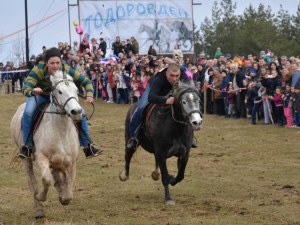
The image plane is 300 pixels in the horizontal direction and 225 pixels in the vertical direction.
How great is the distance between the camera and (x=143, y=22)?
4006cm

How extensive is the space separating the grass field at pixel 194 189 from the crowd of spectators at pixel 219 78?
1.61m

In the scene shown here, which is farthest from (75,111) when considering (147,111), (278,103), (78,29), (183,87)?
(78,29)

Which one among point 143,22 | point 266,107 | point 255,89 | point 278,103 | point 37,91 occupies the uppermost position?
point 143,22

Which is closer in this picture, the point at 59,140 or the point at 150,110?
the point at 59,140

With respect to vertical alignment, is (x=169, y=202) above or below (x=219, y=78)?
below

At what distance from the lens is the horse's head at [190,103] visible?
1042 cm

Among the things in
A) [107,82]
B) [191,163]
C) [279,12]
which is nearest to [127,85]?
[107,82]

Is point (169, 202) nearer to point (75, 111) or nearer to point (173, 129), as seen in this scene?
point (173, 129)

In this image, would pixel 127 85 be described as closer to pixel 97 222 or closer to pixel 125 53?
pixel 125 53

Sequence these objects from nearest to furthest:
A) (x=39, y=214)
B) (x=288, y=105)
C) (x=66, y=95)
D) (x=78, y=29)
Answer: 1. (x=66, y=95)
2. (x=39, y=214)
3. (x=288, y=105)
4. (x=78, y=29)

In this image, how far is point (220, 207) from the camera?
35.5ft

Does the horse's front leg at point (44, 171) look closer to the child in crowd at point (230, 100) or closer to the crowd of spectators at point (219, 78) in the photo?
the crowd of spectators at point (219, 78)

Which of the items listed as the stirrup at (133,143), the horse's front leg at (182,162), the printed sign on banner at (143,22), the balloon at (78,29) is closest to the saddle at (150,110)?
the stirrup at (133,143)

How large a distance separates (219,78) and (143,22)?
1507 centimetres
